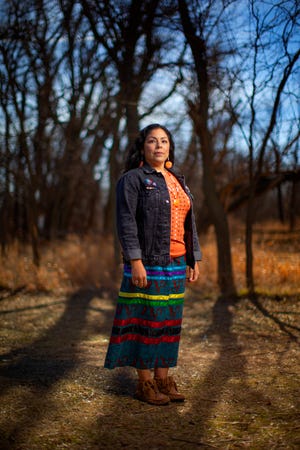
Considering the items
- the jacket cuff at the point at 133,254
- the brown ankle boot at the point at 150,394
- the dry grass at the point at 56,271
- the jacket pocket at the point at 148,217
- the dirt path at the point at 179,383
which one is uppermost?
the jacket pocket at the point at 148,217

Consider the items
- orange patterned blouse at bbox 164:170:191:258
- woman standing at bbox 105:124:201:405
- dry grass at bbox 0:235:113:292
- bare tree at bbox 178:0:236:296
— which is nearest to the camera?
woman standing at bbox 105:124:201:405

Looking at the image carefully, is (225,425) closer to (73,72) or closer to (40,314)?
(40,314)

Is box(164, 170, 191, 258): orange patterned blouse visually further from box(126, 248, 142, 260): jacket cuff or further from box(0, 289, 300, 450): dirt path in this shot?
box(0, 289, 300, 450): dirt path

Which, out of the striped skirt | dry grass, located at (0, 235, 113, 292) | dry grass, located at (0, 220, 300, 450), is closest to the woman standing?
the striped skirt

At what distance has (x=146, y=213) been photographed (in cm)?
266

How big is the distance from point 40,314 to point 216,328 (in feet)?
7.34

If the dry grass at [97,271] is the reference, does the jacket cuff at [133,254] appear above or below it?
above

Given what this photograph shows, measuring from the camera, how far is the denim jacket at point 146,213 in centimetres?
260

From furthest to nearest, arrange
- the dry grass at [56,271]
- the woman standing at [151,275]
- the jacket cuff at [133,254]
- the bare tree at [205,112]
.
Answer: the dry grass at [56,271] → the bare tree at [205,112] → the woman standing at [151,275] → the jacket cuff at [133,254]

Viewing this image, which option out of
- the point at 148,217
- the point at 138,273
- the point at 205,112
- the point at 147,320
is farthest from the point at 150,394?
the point at 205,112

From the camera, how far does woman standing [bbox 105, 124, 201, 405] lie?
2648 millimetres

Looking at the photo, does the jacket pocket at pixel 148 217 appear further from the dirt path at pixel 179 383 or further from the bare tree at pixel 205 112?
the bare tree at pixel 205 112

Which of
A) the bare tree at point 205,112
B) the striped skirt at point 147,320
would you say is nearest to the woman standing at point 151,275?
the striped skirt at point 147,320

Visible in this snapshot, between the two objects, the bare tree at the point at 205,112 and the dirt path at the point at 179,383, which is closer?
the dirt path at the point at 179,383
